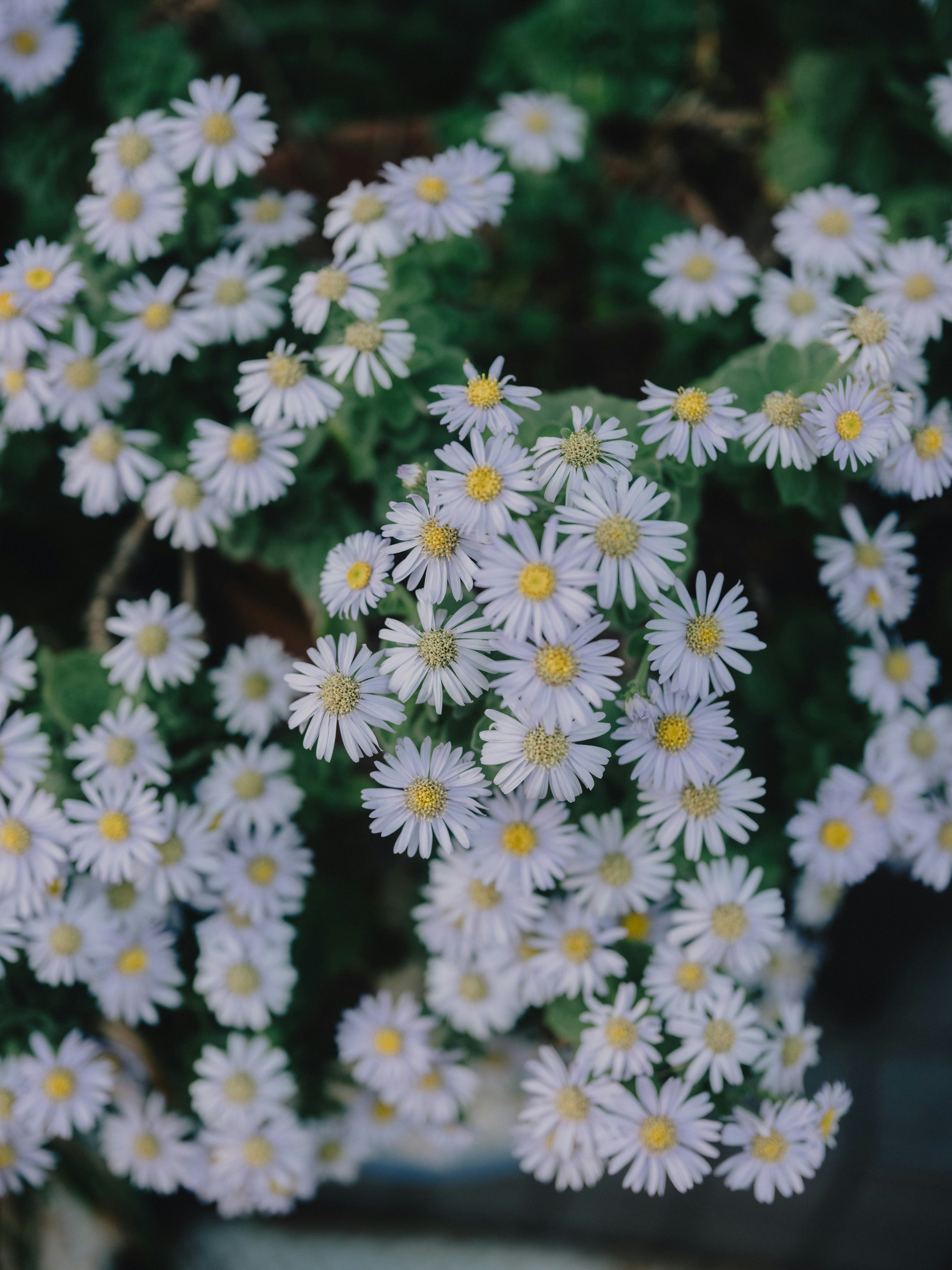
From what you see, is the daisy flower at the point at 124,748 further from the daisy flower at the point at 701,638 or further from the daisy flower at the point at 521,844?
the daisy flower at the point at 701,638

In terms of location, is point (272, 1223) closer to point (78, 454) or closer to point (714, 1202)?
point (714, 1202)

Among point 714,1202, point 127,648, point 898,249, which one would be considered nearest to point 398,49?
point 898,249

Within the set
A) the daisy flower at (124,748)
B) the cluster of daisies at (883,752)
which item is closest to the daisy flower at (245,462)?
the daisy flower at (124,748)

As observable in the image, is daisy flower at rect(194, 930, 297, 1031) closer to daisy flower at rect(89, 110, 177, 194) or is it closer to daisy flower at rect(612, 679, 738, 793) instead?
daisy flower at rect(612, 679, 738, 793)

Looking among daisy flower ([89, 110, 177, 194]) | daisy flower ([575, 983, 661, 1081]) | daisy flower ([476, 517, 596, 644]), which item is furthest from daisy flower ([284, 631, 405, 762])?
daisy flower ([89, 110, 177, 194])

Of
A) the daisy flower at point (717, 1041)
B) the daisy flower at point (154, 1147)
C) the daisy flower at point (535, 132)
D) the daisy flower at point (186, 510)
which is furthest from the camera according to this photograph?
the daisy flower at point (535, 132)
